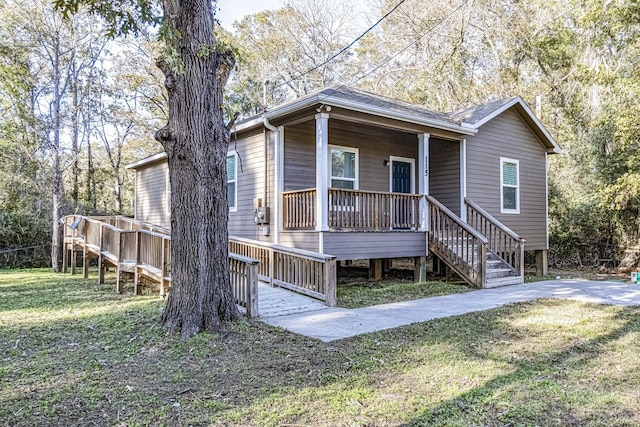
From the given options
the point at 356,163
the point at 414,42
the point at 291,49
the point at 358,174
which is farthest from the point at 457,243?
the point at 291,49

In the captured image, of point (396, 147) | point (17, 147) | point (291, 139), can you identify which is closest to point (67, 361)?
point (291, 139)

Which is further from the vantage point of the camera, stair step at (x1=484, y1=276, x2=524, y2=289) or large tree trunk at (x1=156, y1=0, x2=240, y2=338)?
stair step at (x1=484, y1=276, x2=524, y2=289)

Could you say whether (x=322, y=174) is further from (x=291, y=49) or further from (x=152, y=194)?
(x=291, y=49)

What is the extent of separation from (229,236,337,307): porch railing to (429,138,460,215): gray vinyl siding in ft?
16.8

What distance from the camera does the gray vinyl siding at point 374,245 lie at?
27.3 feet

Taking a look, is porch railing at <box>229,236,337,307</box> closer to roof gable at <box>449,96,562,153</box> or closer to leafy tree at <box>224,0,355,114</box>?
roof gable at <box>449,96,562,153</box>

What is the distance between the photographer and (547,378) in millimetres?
3717

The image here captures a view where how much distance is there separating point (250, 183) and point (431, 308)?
17.2ft

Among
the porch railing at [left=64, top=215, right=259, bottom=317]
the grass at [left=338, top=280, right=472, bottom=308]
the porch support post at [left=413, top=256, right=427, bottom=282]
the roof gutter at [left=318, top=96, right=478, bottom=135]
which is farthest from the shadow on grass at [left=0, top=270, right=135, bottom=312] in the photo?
the porch support post at [left=413, top=256, right=427, bottom=282]

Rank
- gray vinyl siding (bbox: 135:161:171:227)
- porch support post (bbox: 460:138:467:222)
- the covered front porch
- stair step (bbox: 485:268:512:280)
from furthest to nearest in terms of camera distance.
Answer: gray vinyl siding (bbox: 135:161:171:227) → porch support post (bbox: 460:138:467:222) → stair step (bbox: 485:268:512:280) → the covered front porch

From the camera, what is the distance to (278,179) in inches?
370

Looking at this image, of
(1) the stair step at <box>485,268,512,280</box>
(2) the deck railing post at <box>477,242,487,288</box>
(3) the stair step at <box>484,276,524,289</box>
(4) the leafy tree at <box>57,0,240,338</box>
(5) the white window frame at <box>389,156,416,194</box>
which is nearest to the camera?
(4) the leafy tree at <box>57,0,240,338</box>

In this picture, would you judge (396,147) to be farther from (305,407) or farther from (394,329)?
(305,407)

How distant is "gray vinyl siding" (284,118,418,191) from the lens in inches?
383
